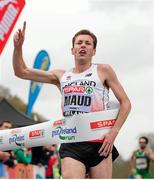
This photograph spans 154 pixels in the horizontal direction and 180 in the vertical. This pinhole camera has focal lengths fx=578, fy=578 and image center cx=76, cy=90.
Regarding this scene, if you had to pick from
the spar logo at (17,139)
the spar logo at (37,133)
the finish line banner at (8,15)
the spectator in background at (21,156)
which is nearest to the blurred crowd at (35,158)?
the spectator in background at (21,156)

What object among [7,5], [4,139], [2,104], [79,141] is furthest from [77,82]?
[2,104]

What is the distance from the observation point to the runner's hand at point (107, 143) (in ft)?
17.7

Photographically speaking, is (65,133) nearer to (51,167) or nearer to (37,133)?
(37,133)

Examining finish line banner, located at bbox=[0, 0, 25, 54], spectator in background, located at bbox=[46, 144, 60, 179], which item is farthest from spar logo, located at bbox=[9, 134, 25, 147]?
spectator in background, located at bbox=[46, 144, 60, 179]

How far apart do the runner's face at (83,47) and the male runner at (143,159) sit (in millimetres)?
8343

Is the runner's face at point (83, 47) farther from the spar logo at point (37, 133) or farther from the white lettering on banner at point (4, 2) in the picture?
the white lettering on banner at point (4, 2)

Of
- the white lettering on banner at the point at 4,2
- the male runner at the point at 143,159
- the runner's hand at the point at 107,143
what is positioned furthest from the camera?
the male runner at the point at 143,159

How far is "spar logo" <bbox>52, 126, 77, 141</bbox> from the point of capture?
5.54 m

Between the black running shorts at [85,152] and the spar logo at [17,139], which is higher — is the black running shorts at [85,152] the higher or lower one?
the lower one

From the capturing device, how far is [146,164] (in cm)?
1393

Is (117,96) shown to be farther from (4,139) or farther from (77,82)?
(4,139)

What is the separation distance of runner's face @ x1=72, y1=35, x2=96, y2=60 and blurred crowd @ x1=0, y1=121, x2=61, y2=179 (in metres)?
3.72

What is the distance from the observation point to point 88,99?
5.46 metres

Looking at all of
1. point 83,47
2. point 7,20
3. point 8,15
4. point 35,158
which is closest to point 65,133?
point 83,47
